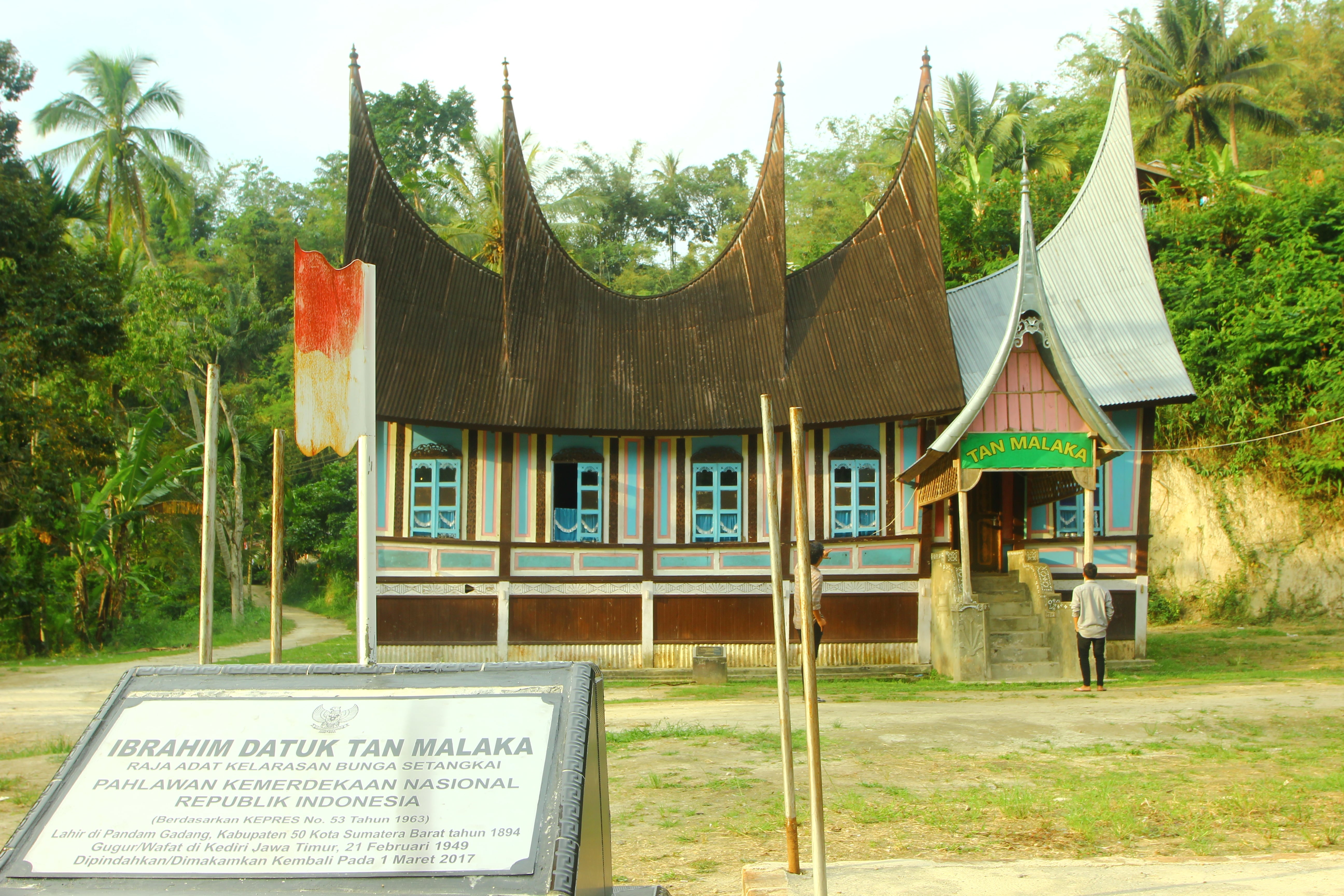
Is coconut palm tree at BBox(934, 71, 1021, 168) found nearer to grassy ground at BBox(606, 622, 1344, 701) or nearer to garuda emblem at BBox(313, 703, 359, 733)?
grassy ground at BBox(606, 622, 1344, 701)

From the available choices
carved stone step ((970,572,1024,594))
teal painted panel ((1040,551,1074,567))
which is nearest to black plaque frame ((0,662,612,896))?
carved stone step ((970,572,1024,594))

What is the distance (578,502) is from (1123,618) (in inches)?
327

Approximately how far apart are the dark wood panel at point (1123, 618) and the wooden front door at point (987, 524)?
51.6 inches

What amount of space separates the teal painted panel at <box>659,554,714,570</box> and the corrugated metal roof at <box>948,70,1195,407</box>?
463 centimetres

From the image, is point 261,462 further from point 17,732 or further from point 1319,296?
point 1319,296

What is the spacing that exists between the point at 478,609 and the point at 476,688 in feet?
41.2

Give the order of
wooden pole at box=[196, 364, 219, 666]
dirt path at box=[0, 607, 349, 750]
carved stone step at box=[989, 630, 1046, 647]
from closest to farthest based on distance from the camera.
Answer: wooden pole at box=[196, 364, 219, 666]
dirt path at box=[0, 607, 349, 750]
carved stone step at box=[989, 630, 1046, 647]

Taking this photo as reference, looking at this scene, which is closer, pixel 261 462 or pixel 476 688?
pixel 476 688

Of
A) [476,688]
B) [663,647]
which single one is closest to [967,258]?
[663,647]

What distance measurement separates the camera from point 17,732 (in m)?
11.2

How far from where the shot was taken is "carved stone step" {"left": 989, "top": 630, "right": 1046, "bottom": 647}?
1512 centimetres

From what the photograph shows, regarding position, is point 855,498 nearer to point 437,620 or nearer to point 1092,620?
point 1092,620

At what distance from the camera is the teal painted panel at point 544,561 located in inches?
647

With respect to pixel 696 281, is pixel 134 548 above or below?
below
